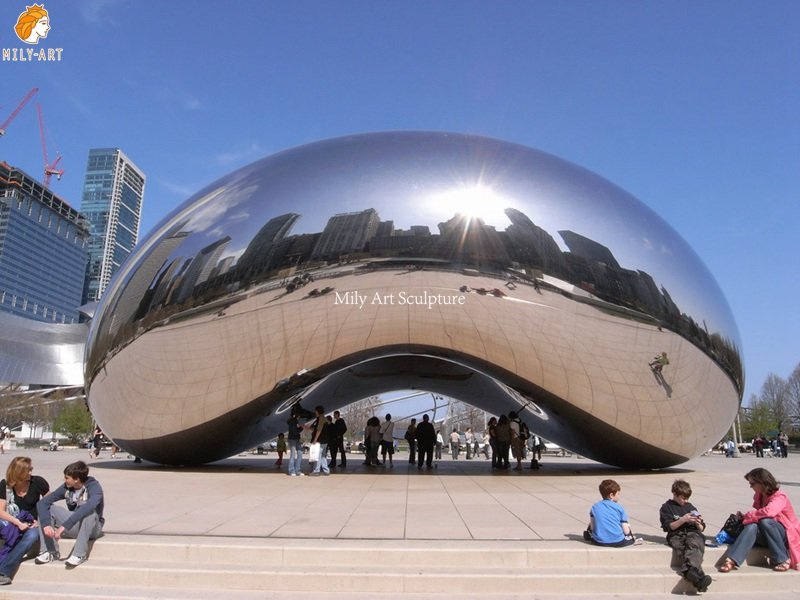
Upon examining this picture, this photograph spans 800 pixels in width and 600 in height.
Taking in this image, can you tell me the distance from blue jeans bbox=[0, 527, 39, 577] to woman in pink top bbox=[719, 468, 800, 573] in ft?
18.8

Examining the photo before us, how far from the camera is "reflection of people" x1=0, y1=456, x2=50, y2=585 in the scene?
4.76 m

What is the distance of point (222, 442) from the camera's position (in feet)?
38.8

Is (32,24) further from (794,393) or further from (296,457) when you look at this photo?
(794,393)

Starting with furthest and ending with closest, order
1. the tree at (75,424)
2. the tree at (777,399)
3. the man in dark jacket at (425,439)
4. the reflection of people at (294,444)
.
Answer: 1. the tree at (777,399)
2. the tree at (75,424)
3. the man in dark jacket at (425,439)
4. the reflection of people at (294,444)

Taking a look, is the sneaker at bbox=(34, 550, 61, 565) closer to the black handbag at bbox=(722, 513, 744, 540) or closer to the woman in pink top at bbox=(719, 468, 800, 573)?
the woman in pink top at bbox=(719, 468, 800, 573)

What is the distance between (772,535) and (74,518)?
595 centimetres

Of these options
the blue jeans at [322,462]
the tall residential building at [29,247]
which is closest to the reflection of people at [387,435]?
the blue jeans at [322,462]

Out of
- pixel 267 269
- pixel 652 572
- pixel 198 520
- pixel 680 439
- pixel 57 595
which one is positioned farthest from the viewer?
pixel 680 439

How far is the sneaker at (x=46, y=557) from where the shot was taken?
4.93 metres

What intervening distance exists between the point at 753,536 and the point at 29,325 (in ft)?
327

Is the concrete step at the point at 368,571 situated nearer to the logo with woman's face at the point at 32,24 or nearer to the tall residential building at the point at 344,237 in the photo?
the tall residential building at the point at 344,237

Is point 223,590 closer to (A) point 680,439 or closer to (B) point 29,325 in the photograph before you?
(A) point 680,439

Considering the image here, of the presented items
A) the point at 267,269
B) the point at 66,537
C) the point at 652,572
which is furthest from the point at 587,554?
the point at 267,269

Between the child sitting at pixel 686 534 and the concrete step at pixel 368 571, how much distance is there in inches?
5.1
